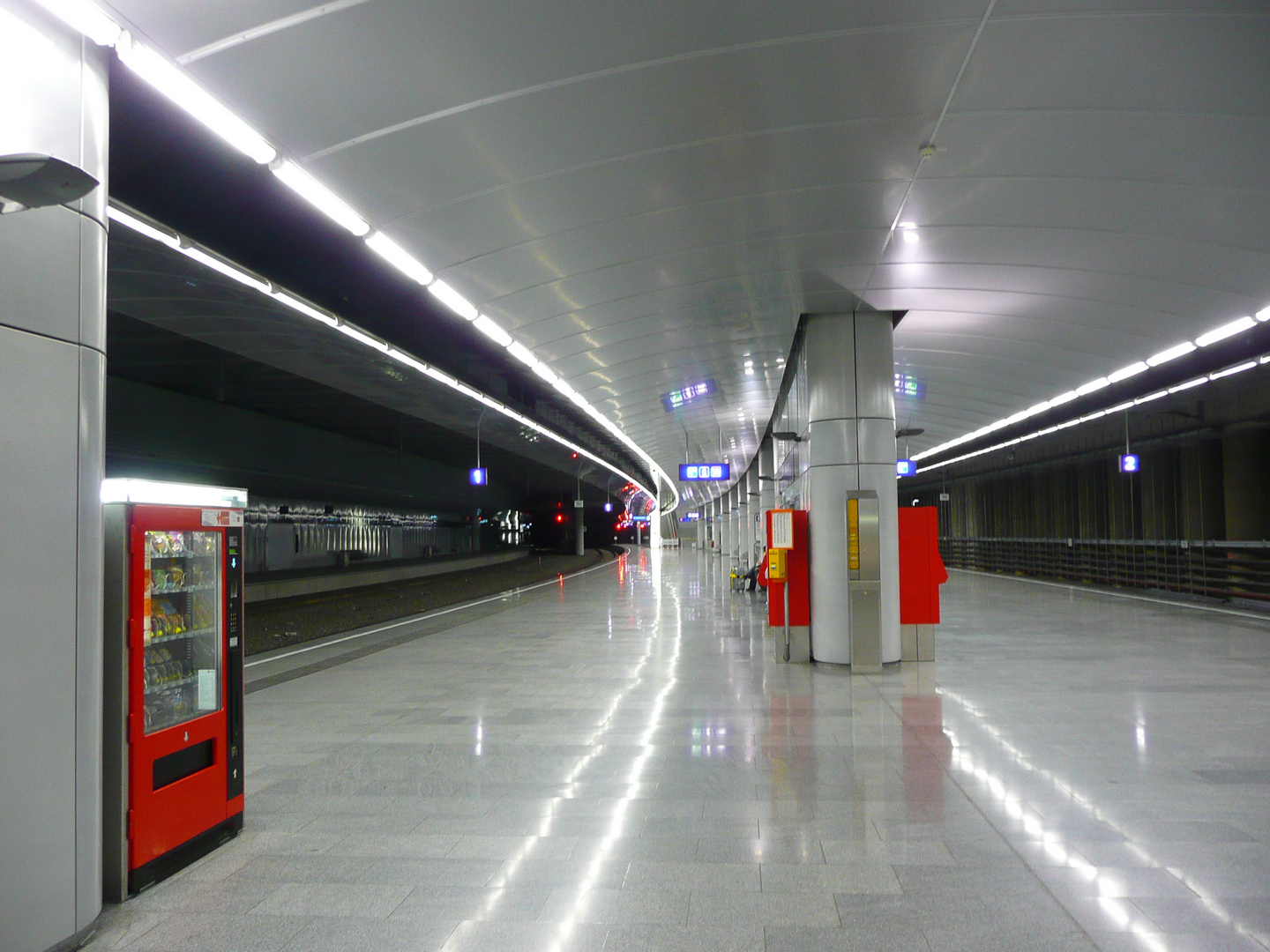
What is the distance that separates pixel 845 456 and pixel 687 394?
255 inches

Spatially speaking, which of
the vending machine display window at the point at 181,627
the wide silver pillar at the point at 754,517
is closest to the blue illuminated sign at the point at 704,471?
the wide silver pillar at the point at 754,517

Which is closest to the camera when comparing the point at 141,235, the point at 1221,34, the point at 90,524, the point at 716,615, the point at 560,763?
the point at 90,524

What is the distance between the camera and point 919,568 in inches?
458

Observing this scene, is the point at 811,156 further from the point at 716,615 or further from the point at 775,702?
the point at 716,615

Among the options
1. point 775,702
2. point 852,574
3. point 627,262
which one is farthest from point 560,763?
point 852,574

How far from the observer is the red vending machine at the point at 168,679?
14.2ft

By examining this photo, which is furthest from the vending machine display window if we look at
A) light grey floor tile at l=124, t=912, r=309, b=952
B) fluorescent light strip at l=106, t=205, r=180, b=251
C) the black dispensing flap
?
fluorescent light strip at l=106, t=205, r=180, b=251

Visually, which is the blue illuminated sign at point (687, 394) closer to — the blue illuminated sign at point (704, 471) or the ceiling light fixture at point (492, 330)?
the ceiling light fixture at point (492, 330)

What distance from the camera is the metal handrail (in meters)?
19.0

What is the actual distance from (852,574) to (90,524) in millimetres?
8761

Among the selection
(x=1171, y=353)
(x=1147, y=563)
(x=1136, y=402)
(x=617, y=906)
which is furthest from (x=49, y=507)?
(x=1147, y=563)

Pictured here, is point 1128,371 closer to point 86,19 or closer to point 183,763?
point 183,763

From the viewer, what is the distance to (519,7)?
4.53 m

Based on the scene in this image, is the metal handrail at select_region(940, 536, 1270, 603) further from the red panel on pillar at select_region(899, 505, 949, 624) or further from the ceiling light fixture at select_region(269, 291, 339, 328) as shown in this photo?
the ceiling light fixture at select_region(269, 291, 339, 328)
